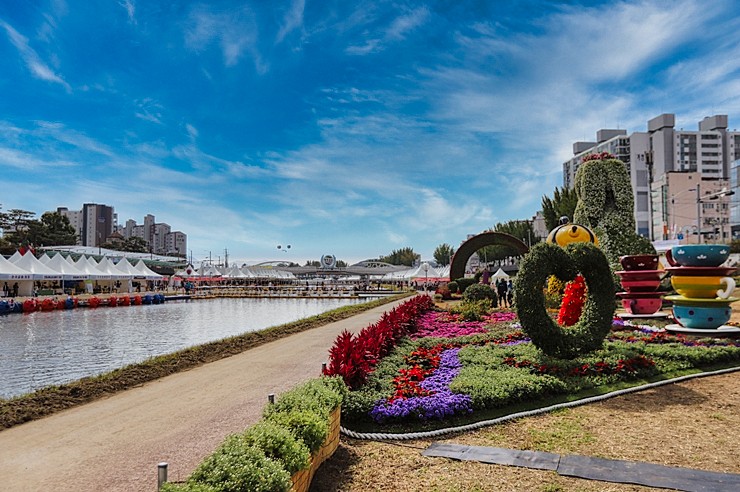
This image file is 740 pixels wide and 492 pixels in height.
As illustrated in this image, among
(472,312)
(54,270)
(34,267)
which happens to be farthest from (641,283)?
(54,270)

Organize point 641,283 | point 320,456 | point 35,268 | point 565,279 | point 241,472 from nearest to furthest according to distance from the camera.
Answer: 1. point 241,472
2. point 320,456
3. point 565,279
4. point 641,283
5. point 35,268

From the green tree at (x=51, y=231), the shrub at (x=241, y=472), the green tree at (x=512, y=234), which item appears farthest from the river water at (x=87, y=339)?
the green tree at (x=51, y=231)

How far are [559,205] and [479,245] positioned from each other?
22589mm

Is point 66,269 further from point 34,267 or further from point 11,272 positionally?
point 11,272

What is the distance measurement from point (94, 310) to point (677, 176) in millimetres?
93139

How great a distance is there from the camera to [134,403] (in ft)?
29.7

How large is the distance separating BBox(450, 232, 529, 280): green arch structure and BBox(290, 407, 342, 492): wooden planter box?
28244 millimetres

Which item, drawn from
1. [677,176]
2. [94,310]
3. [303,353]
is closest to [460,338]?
A: [303,353]

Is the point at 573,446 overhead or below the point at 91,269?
below

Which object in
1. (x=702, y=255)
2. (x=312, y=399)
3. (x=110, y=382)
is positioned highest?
(x=702, y=255)

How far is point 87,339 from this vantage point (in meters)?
20.4

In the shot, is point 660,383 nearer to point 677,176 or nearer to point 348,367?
point 348,367

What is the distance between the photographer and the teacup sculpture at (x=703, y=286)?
1223 centimetres

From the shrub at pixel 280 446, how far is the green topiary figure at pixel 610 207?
22.0 metres
